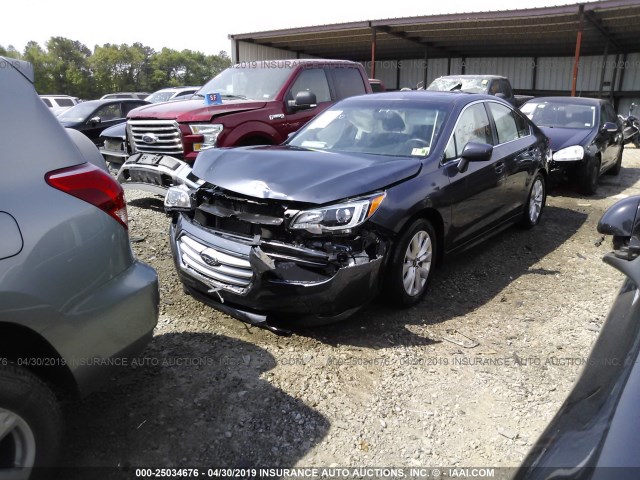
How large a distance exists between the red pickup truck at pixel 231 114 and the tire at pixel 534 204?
311cm

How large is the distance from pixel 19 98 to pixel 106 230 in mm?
636

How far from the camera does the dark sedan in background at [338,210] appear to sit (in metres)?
3.46

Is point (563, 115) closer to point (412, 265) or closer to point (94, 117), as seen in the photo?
point (412, 265)

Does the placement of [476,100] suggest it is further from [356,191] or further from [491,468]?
[491,468]

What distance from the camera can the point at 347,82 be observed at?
8383 millimetres

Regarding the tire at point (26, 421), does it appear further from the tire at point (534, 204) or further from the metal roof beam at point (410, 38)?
the metal roof beam at point (410, 38)

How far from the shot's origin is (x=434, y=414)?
289cm

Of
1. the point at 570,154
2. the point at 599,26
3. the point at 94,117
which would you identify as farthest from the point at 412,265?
the point at 599,26

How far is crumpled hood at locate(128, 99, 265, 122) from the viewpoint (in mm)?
6418

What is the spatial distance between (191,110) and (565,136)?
6158 mm

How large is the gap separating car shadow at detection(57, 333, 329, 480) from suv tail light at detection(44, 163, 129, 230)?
1089 mm

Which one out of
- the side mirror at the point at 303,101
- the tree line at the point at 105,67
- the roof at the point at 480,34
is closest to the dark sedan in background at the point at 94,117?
the side mirror at the point at 303,101

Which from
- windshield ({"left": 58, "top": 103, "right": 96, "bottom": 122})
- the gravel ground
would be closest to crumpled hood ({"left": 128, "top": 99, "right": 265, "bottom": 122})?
the gravel ground

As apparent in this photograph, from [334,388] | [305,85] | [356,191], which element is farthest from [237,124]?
[334,388]
